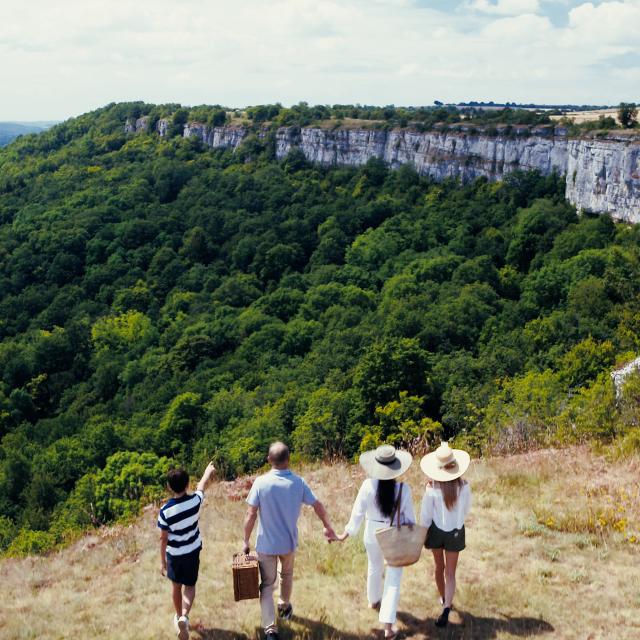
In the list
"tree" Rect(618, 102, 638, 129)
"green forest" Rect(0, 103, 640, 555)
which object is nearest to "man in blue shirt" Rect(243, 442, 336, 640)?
"green forest" Rect(0, 103, 640, 555)

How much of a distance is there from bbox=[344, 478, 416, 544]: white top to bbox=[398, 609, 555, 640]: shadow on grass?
0.94 metres

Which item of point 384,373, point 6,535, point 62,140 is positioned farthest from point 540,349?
point 62,140

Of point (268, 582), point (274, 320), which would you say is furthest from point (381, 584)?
point (274, 320)

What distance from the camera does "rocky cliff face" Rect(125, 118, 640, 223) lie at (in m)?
36.5

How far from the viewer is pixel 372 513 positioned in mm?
5371

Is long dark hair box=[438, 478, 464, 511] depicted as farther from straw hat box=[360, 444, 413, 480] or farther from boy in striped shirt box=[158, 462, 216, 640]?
boy in striped shirt box=[158, 462, 216, 640]

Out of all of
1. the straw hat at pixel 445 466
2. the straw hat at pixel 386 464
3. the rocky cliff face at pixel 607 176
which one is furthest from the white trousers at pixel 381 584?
the rocky cliff face at pixel 607 176

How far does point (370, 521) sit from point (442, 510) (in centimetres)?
63

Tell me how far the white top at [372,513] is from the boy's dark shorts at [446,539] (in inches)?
11.5

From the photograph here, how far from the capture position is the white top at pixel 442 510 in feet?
18.0

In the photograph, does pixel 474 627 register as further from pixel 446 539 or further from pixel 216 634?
pixel 216 634

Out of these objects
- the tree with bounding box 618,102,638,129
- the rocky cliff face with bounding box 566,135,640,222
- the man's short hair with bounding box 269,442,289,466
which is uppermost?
the tree with bounding box 618,102,638,129

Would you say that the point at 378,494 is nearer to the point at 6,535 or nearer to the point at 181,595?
the point at 181,595

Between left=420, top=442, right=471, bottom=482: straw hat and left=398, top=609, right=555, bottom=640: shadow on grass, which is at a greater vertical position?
left=420, top=442, right=471, bottom=482: straw hat
